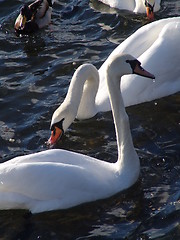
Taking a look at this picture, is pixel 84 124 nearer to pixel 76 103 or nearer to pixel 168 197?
pixel 76 103

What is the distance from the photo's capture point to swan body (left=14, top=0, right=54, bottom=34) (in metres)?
13.2

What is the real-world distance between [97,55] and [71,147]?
2.70m

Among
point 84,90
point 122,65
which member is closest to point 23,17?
point 84,90

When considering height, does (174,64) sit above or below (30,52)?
above

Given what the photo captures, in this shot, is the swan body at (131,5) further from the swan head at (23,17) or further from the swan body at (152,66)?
the swan body at (152,66)

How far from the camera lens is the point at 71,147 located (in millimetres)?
9609

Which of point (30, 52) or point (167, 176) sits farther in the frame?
point (30, 52)

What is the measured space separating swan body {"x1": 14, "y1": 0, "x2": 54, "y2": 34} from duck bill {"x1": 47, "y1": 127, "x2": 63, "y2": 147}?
3.89 metres

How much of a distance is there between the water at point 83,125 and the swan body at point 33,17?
13cm

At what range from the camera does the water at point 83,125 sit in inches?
311

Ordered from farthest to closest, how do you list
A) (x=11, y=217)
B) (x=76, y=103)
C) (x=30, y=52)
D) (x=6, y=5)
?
(x=6, y=5) < (x=30, y=52) < (x=76, y=103) < (x=11, y=217)

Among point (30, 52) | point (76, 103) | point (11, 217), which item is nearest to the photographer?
point (11, 217)

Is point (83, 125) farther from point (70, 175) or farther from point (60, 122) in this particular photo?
point (70, 175)

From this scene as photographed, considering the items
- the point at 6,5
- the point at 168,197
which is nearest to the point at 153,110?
the point at 168,197
